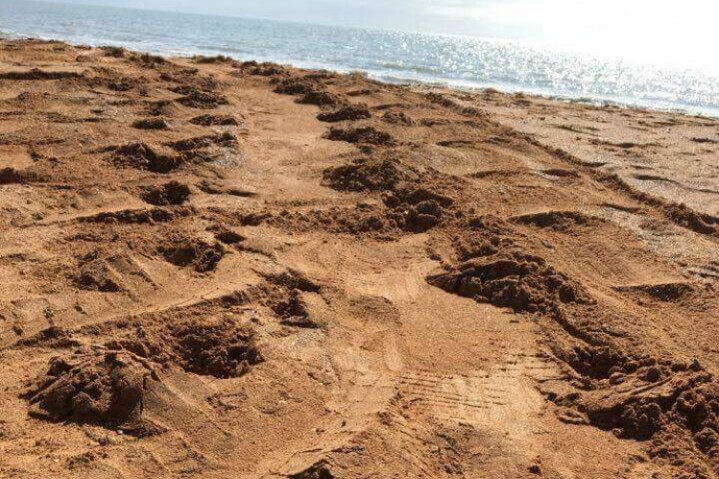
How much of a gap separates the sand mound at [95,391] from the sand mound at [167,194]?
7.56 feet

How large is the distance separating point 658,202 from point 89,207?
17.0 feet

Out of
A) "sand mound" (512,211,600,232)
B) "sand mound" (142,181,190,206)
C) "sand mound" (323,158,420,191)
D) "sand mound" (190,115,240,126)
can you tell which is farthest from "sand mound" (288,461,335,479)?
"sand mound" (190,115,240,126)

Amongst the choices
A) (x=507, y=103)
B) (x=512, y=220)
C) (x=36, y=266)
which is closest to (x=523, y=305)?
(x=512, y=220)

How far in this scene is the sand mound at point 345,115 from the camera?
8.38 meters

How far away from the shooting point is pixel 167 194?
5.05 metres

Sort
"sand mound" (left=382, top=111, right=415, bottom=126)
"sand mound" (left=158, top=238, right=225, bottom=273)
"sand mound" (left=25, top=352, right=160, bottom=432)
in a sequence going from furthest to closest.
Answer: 1. "sand mound" (left=382, top=111, right=415, bottom=126)
2. "sand mound" (left=158, top=238, right=225, bottom=273)
3. "sand mound" (left=25, top=352, right=160, bottom=432)

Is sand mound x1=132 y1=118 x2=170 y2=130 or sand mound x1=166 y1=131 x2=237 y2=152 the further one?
sand mound x1=132 y1=118 x2=170 y2=130

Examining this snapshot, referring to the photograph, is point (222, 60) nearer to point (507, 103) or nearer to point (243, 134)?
point (507, 103)

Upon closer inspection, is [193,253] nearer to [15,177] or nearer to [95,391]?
[95,391]

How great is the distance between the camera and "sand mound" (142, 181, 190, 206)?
195 inches

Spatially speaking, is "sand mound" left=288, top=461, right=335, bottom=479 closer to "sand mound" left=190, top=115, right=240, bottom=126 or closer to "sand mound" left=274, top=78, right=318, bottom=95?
"sand mound" left=190, top=115, right=240, bottom=126

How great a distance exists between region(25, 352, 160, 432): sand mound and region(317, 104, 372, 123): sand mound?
236 inches

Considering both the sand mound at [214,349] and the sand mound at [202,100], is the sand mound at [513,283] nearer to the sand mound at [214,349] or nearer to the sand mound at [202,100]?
the sand mound at [214,349]

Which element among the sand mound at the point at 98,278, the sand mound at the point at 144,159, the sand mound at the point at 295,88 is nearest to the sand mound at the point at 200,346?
the sand mound at the point at 98,278
